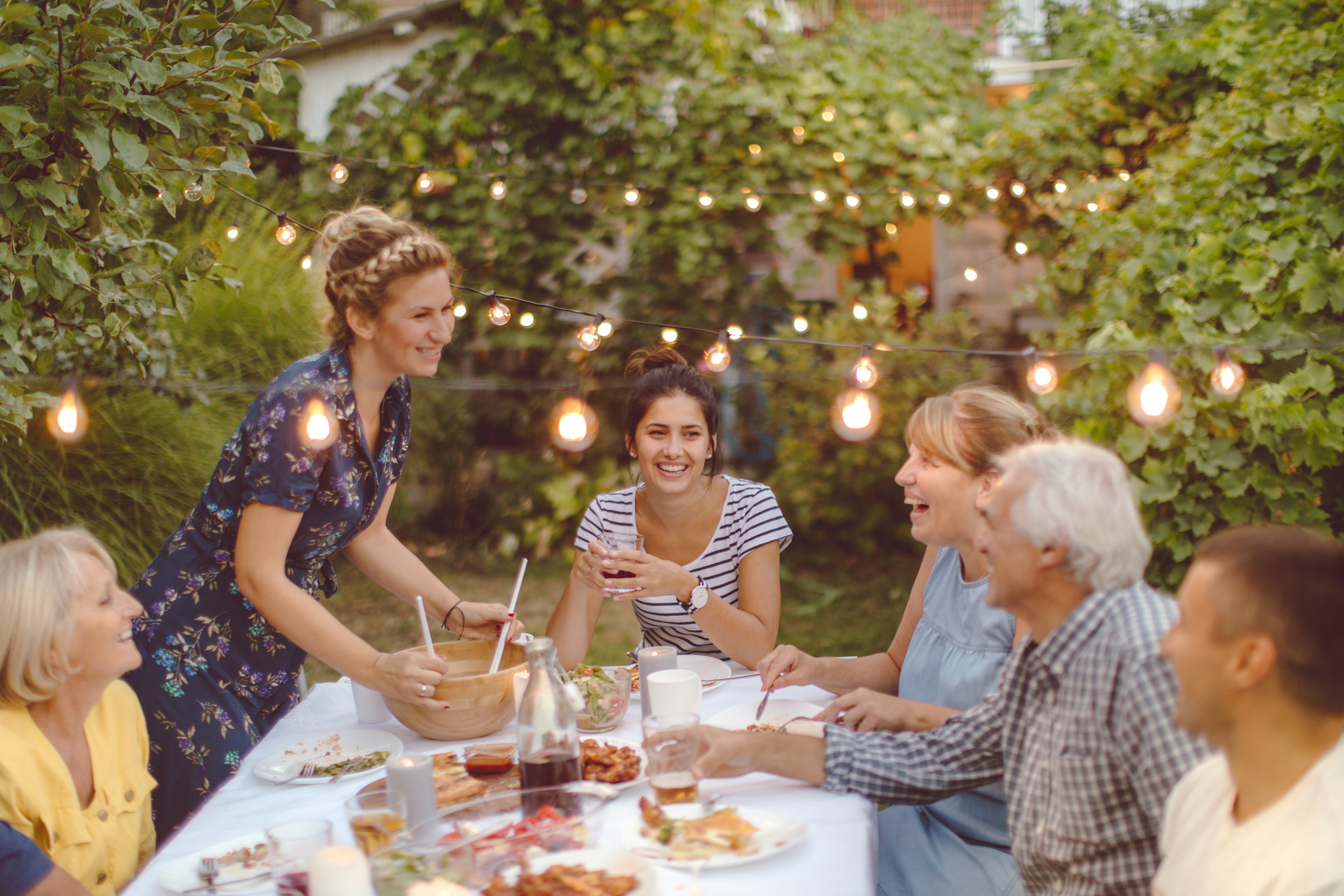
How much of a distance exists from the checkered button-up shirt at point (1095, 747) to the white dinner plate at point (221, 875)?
1060mm

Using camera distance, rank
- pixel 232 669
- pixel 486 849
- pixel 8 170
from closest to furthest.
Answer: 1. pixel 486 849
2. pixel 232 669
3. pixel 8 170

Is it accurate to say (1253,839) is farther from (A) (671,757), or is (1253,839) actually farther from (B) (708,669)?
(B) (708,669)

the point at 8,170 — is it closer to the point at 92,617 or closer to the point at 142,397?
the point at 92,617

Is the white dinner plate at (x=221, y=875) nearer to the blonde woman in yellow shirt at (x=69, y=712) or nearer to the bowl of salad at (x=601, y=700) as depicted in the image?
the blonde woman in yellow shirt at (x=69, y=712)

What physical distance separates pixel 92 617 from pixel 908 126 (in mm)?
4918

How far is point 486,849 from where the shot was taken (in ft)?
4.17

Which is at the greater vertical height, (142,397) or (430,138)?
(430,138)

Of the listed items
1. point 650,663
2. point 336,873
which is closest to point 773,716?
point 650,663

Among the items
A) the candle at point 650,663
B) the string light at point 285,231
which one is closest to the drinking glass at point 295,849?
the candle at point 650,663

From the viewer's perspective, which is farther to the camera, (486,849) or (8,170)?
(8,170)

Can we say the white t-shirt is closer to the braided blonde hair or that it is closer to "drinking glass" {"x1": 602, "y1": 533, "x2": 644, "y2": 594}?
"drinking glass" {"x1": 602, "y1": 533, "x2": 644, "y2": 594}

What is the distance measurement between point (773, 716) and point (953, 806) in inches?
14.5

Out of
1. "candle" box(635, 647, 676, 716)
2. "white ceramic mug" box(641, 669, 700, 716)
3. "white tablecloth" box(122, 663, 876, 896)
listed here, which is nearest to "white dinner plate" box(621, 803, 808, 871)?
"white tablecloth" box(122, 663, 876, 896)

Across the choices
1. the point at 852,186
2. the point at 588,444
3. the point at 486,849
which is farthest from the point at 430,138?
the point at 486,849
